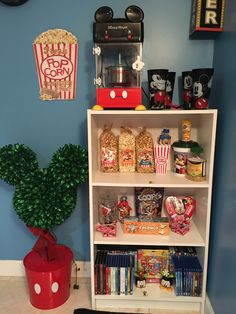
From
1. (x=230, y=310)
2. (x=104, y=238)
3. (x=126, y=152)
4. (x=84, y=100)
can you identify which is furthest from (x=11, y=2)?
(x=230, y=310)

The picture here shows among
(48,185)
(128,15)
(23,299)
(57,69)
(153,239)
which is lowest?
(23,299)

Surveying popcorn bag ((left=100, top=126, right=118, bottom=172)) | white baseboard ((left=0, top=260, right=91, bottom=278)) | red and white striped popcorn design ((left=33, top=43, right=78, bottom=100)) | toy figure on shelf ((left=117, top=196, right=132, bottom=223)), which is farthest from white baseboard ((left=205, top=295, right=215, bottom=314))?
red and white striped popcorn design ((left=33, top=43, right=78, bottom=100))

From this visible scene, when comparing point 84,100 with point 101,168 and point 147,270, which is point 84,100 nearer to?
point 101,168

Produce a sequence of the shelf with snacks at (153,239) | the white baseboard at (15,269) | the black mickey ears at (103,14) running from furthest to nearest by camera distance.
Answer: the white baseboard at (15,269) < the shelf with snacks at (153,239) < the black mickey ears at (103,14)

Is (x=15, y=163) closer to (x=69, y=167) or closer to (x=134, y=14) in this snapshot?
(x=69, y=167)

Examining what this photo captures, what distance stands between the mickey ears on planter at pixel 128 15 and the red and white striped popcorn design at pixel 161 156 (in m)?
0.63

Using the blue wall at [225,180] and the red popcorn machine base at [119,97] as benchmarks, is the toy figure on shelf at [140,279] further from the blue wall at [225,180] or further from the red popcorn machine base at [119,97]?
the red popcorn machine base at [119,97]

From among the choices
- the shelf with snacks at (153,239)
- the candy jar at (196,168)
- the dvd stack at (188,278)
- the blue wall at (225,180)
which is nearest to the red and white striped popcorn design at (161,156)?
the candy jar at (196,168)

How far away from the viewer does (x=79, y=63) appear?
1.62m

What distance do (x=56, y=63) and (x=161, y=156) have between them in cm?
77

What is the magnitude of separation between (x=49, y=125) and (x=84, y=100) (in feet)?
0.83

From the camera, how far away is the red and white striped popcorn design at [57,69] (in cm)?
160

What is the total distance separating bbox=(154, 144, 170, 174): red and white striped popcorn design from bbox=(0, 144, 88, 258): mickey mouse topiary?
37 centimetres

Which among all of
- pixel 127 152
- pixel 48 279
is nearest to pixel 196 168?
pixel 127 152
